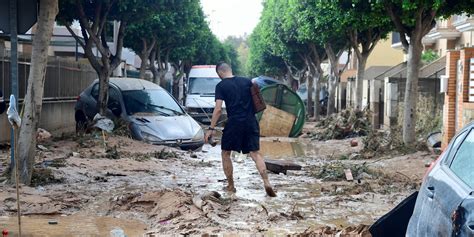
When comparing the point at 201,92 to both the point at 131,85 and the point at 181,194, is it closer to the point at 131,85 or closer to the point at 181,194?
the point at 131,85

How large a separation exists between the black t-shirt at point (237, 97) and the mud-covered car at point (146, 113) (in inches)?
237

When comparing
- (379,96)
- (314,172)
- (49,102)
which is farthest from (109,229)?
(379,96)

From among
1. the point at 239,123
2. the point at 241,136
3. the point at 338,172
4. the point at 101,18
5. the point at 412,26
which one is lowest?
the point at 338,172

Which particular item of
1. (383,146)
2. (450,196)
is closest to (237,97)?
(450,196)

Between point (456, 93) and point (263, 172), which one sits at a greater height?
point (456, 93)

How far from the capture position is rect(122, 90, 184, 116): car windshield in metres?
16.5

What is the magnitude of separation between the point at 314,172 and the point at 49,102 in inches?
335

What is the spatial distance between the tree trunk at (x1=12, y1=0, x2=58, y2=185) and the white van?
58.2 ft

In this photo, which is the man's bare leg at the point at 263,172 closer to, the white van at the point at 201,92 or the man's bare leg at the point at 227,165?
the man's bare leg at the point at 227,165

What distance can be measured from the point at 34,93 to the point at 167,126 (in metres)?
6.70

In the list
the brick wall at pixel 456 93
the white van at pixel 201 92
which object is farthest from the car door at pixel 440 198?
the white van at pixel 201 92

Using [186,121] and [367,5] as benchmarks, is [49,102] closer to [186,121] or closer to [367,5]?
[186,121]

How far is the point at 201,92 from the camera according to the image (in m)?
29.5

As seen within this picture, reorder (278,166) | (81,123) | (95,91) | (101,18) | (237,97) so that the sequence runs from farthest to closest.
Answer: (101,18), (95,91), (81,123), (278,166), (237,97)
